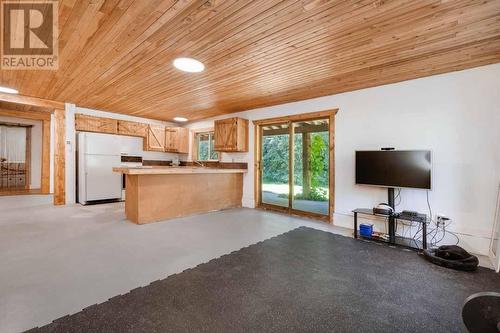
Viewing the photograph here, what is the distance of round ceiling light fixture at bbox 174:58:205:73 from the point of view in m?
2.92

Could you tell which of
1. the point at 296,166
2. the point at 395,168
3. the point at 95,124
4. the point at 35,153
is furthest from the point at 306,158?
the point at 35,153

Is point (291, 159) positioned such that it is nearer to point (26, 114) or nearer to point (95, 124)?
point (95, 124)

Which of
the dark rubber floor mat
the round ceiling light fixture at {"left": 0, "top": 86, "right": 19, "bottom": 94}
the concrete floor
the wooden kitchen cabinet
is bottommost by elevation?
the dark rubber floor mat

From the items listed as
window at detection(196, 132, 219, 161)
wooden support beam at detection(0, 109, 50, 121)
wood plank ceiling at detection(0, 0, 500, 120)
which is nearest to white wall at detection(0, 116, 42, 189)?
wooden support beam at detection(0, 109, 50, 121)

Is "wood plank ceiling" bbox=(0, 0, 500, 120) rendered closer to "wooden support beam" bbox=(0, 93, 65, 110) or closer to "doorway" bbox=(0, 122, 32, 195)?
"wooden support beam" bbox=(0, 93, 65, 110)

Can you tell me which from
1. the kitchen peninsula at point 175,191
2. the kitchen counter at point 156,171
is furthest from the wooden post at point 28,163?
the kitchen counter at point 156,171

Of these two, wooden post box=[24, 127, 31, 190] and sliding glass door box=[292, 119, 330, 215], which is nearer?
sliding glass door box=[292, 119, 330, 215]

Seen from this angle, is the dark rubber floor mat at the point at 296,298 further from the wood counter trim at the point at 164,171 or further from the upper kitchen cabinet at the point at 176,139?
the upper kitchen cabinet at the point at 176,139

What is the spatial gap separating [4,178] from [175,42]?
9.78 m

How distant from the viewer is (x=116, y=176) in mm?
5840

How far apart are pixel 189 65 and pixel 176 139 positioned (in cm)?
437

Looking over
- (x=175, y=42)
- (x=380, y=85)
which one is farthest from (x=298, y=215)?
(x=175, y=42)

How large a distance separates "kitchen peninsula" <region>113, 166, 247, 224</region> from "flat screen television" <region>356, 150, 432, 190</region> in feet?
9.49

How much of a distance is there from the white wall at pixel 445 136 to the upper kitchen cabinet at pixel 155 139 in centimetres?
536
